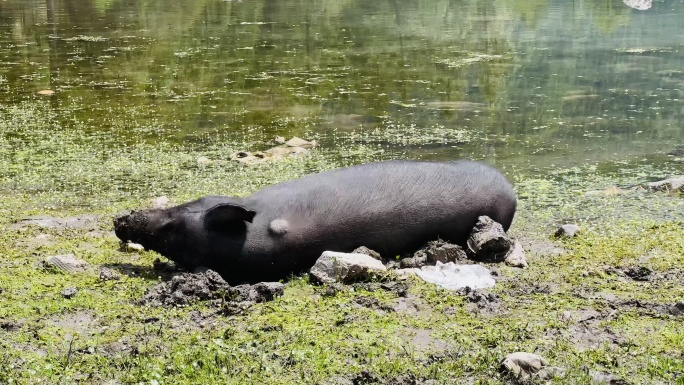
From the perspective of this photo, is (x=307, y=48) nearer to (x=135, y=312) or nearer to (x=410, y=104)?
(x=410, y=104)

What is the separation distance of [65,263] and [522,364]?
11.1ft

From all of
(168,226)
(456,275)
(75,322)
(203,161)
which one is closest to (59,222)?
(168,226)

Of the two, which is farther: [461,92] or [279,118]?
[461,92]

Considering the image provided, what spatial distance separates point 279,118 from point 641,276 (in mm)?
6520

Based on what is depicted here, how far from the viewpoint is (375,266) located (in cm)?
607

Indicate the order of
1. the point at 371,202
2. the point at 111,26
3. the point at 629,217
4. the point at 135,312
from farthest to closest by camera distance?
the point at 111,26, the point at 629,217, the point at 371,202, the point at 135,312

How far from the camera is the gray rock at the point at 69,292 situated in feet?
18.8

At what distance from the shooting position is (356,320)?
525 centimetres

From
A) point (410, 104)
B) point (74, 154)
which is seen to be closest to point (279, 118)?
point (410, 104)

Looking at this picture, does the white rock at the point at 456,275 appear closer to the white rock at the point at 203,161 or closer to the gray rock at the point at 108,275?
A: the gray rock at the point at 108,275

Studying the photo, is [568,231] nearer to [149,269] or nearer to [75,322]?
[149,269]

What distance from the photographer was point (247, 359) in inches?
183

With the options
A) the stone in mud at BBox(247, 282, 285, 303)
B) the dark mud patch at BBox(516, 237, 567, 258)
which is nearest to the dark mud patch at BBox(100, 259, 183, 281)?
the stone in mud at BBox(247, 282, 285, 303)

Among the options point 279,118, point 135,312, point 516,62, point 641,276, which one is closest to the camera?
point 135,312
